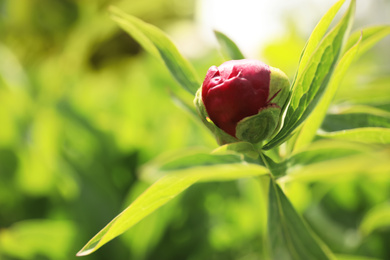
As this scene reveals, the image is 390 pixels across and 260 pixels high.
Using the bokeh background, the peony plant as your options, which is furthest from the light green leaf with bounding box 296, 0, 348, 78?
the bokeh background

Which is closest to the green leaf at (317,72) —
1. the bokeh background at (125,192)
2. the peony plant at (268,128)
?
the peony plant at (268,128)

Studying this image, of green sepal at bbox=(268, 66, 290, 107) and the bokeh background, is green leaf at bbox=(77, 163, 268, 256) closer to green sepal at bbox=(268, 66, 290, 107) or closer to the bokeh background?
green sepal at bbox=(268, 66, 290, 107)

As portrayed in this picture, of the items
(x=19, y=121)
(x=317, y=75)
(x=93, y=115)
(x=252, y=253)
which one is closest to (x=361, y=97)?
(x=317, y=75)

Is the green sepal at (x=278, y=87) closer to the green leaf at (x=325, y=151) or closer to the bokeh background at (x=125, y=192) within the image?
the green leaf at (x=325, y=151)

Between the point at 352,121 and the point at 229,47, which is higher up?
the point at 229,47

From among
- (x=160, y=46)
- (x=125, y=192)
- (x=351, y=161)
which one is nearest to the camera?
(x=351, y=161)

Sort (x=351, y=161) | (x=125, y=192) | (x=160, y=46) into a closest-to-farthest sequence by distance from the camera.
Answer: (x=351, y=161) < (x=160, y=46) < (x=125, y=192)

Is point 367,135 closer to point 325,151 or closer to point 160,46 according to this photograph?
point 325,151

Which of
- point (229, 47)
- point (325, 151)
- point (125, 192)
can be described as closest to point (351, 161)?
point (325, 151)
